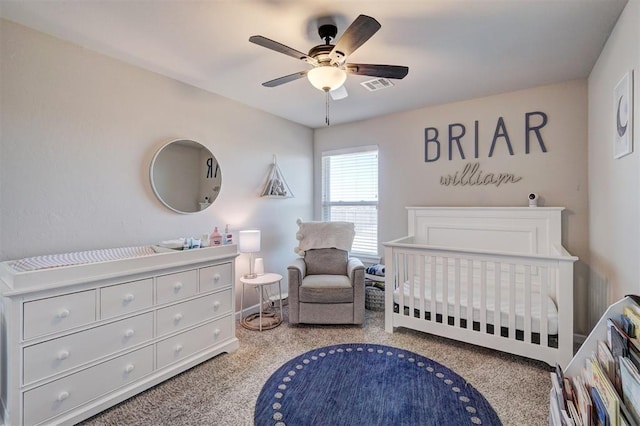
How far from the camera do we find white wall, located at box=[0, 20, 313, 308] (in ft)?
6.15

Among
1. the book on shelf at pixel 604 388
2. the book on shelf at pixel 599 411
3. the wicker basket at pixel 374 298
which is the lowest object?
the wicker basket at pixel 374 298

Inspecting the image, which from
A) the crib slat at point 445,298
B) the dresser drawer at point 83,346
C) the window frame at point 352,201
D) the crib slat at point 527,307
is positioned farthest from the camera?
the window frame at point 352,201

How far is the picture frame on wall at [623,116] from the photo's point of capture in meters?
1.61

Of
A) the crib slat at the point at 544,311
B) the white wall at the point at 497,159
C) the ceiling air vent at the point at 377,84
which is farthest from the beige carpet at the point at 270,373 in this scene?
the ceiling air vent at the point at 377,84

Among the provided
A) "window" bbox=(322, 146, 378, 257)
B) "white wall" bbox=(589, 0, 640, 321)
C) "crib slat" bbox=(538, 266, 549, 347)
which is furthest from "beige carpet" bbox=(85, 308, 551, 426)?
"window" bbox=(322, 146, 378, 257)

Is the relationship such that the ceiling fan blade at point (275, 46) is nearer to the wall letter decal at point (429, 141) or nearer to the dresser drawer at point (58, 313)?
the dresser drawer at point (58, 313)

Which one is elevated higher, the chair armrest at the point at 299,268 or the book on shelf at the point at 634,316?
the book on shelf at the point at 634,316

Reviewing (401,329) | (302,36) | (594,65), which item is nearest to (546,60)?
(594,65)

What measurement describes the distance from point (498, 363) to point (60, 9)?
152 inches

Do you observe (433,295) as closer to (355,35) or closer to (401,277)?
(401,277)

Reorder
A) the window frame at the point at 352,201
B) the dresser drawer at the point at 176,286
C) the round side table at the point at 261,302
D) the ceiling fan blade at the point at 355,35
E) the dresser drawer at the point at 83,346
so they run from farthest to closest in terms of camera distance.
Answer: the window frame at the point at 352,201
the round side table at the point at 261,302
the dresser drawer at the point at 176,286
the dresser drawer at the point at 83,346
the ceiling fan blade at the point at 355,35

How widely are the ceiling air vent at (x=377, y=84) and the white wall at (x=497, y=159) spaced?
39 cm

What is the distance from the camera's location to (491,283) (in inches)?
114

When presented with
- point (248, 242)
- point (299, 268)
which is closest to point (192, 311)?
point (248, 242)
